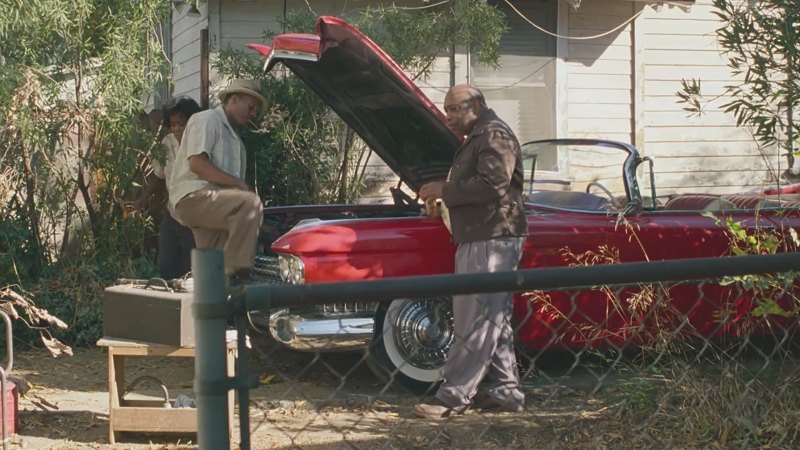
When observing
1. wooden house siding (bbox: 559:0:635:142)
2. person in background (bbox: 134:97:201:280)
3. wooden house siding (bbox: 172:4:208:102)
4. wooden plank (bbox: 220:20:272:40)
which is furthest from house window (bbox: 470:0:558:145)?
person in background (bbox: 134:97:201:280)

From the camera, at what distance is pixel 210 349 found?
2.20m

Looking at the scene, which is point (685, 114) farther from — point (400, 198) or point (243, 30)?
point (400, 198)

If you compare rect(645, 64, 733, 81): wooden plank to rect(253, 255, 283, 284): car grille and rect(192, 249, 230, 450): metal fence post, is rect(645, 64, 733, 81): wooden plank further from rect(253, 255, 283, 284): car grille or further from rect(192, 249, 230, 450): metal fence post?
rect(192, 249, 230, 450): metal fence post

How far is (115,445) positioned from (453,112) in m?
2.59

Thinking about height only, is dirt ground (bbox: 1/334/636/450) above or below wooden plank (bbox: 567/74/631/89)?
below

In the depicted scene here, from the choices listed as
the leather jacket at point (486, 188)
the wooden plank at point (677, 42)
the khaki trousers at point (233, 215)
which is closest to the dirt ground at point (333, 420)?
the khaki trousers at point (233, 215)

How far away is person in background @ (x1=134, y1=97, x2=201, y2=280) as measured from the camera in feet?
28.4

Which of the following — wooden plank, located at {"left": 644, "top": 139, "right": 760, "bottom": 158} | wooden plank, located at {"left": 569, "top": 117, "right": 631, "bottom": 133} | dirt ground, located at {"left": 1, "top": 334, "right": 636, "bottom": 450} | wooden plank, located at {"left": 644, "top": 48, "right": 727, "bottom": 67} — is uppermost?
wooden plank, located at {"left": 644, "top": 48, "right": 727, "bottom": 67}

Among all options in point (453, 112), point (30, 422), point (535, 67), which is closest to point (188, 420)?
point (30, 422)

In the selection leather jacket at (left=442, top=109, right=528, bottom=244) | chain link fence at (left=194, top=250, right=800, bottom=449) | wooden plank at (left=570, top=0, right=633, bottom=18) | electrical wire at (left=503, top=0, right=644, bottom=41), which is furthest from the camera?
wooden plank at (left=570, top=0, right=633, bottom=18)

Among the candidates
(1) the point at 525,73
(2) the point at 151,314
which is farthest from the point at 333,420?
(1) the point at 525,73

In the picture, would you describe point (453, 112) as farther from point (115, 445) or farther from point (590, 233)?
point (115, 445)

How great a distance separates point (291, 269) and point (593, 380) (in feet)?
6.32

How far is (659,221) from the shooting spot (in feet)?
23.0
